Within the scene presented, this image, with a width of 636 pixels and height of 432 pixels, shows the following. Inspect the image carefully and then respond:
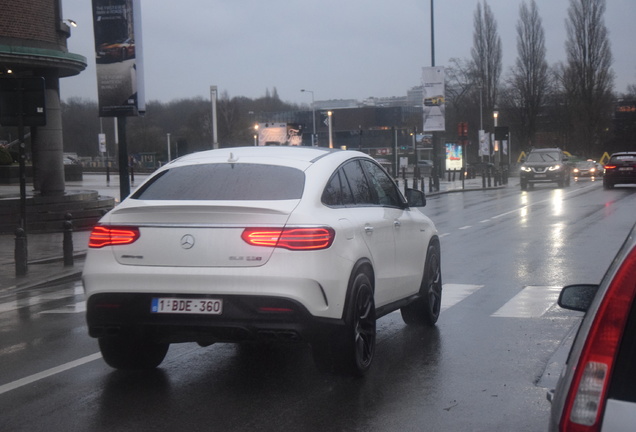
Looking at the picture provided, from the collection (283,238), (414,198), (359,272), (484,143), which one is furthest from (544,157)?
(283,238)

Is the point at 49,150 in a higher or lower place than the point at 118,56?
lower

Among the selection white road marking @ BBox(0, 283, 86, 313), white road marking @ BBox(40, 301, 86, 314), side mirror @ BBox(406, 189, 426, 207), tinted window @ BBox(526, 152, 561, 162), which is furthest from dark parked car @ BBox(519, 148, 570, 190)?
side mirror @ BBox(406, 189, 426, 207)

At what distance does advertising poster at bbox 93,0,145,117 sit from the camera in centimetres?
Result: 1747

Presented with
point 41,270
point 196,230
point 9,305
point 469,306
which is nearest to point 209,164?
point 196,230

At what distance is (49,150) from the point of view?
24562mm

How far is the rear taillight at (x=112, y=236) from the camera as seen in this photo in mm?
6156

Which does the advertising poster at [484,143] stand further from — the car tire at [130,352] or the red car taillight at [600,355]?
the red car taillight at [600,355]

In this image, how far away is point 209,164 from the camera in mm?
6727

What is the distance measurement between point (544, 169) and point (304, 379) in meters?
41.4

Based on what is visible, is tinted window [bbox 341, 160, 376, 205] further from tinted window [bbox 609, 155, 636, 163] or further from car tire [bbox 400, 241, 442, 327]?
tinted window [bbox 609, 155, 636, 163]

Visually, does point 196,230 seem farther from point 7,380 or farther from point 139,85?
point 139,85

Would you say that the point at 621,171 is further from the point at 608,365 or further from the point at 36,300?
the point at 608,365

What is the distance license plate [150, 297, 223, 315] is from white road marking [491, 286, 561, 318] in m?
4.27

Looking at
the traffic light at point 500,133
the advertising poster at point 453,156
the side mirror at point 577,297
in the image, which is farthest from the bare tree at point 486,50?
the side mirror at point 577,297
